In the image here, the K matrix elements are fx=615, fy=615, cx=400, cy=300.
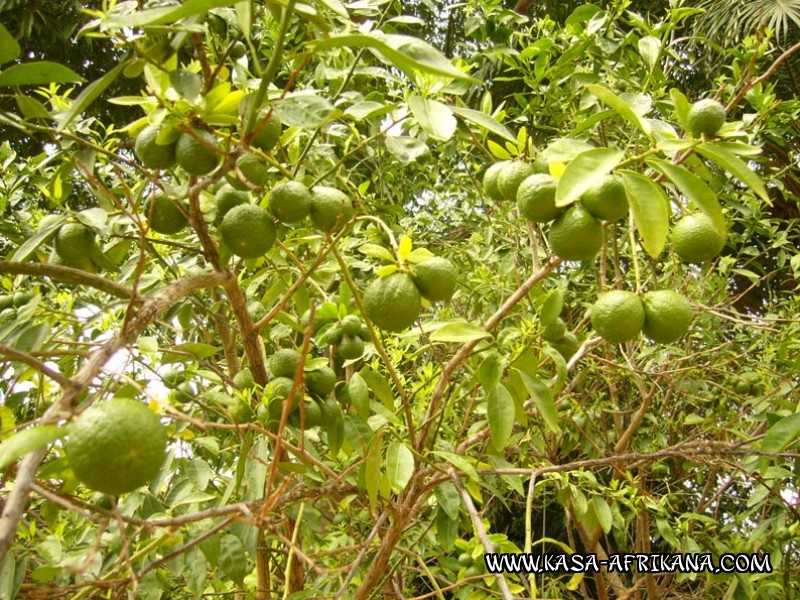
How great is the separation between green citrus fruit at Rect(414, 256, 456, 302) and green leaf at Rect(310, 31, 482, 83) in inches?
12.7

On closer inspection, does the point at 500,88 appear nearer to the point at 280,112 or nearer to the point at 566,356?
the point at 566,356

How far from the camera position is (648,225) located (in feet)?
2.56

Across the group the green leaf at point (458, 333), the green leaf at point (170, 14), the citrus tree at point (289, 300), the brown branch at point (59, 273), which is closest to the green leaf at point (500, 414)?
the citrus tree at point (289, 300)

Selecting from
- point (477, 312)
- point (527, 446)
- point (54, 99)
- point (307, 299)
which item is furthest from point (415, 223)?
point (54, 99)

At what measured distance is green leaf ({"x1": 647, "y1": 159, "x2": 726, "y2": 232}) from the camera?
2.57 ft

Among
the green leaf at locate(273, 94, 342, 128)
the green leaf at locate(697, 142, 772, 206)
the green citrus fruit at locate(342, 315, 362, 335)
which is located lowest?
the green citrus fruit at locate(342, 315, 362, 335)

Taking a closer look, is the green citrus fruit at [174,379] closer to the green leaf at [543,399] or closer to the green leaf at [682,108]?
the green leaf at [543,399]

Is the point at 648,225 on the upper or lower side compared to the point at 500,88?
upper

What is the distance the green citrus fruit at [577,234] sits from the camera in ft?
2.87

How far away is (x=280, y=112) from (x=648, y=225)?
0.52 m

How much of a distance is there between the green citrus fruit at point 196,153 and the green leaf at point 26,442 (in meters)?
0.46

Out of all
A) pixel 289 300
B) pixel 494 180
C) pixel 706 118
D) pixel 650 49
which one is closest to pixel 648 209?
pixel 706 118

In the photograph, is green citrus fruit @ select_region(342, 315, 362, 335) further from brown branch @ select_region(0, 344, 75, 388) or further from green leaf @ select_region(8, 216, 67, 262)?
brown branch @ select_region(0, 344, 75, 388)

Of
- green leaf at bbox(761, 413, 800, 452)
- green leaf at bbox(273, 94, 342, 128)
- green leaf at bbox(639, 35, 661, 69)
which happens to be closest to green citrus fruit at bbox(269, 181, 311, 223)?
green leaf at bbox(273, 94, 342, 128)
